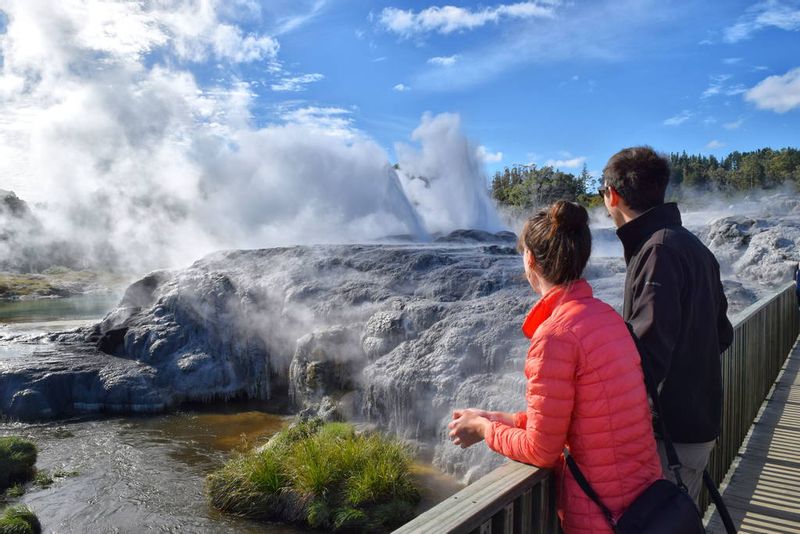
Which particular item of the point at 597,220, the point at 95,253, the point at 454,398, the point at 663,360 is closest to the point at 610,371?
the point at 663,360

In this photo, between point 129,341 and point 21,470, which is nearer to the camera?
point 21,470

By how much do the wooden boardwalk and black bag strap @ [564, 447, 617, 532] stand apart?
2447 mm

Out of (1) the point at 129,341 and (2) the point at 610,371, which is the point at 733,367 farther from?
(1) the point at 129,341

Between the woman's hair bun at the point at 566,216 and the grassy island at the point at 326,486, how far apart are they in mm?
6375

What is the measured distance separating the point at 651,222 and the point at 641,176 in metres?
0.18

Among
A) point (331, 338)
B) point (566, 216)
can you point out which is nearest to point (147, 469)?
point (331, 338)

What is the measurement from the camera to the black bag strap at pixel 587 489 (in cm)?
178

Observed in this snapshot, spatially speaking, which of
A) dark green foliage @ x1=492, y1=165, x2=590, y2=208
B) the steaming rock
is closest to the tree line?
dark green foliage @ x1=492, y1=165, x2=590, y2=208

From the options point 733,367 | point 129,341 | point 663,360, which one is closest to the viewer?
point 663,360

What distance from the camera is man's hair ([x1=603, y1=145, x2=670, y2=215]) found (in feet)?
7.76

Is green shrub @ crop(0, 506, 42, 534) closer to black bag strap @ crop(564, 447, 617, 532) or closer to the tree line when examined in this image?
black bag strap @ crop(564, 447, 617, 532)

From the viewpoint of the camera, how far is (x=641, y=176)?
7.77 ft

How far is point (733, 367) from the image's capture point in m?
4.49

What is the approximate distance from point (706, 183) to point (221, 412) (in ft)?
277
